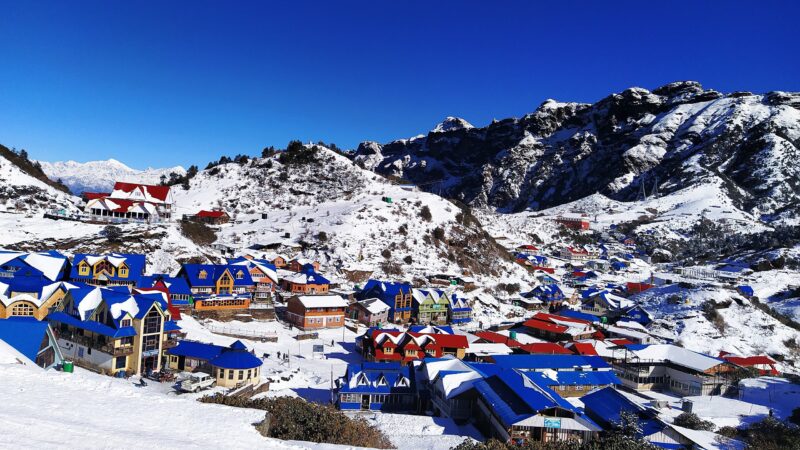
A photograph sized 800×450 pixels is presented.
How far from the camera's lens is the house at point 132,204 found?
67.7 meters

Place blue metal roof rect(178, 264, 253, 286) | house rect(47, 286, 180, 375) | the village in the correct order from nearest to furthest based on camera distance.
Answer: the village → house rect(47, 286, 180, 375) → blue metal roof rect(178, 264, 253, 286)

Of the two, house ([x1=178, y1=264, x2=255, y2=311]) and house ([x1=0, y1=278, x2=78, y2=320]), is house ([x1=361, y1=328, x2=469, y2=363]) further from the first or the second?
house ([x1=0, y1=278, x2=78, y2=320])

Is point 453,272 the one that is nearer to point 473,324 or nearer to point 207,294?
point 473,324

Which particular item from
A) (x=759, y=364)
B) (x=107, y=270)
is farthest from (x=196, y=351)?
(x=759, y=364)

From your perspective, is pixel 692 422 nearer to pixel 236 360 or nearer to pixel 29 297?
pixel 236 360

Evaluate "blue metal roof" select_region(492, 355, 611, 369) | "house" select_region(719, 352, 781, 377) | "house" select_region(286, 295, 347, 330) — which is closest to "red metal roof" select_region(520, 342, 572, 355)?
"blue metal roof" select_region(492, 355, 611, 369)

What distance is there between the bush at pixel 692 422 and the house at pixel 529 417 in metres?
7.62

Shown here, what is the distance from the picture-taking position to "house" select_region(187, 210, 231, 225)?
8531 cm

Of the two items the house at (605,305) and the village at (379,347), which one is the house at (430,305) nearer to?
the village at (379,347)

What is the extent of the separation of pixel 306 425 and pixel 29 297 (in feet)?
82.4

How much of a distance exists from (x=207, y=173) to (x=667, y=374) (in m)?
97.5

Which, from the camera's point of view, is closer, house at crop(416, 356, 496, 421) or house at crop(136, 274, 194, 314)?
house at crop(416, 356, 496, 421)

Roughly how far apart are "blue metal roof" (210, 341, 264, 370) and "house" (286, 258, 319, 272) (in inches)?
1282

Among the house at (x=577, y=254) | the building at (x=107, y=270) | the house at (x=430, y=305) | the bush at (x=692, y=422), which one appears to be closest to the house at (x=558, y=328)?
the house at (x=430, y=305)
